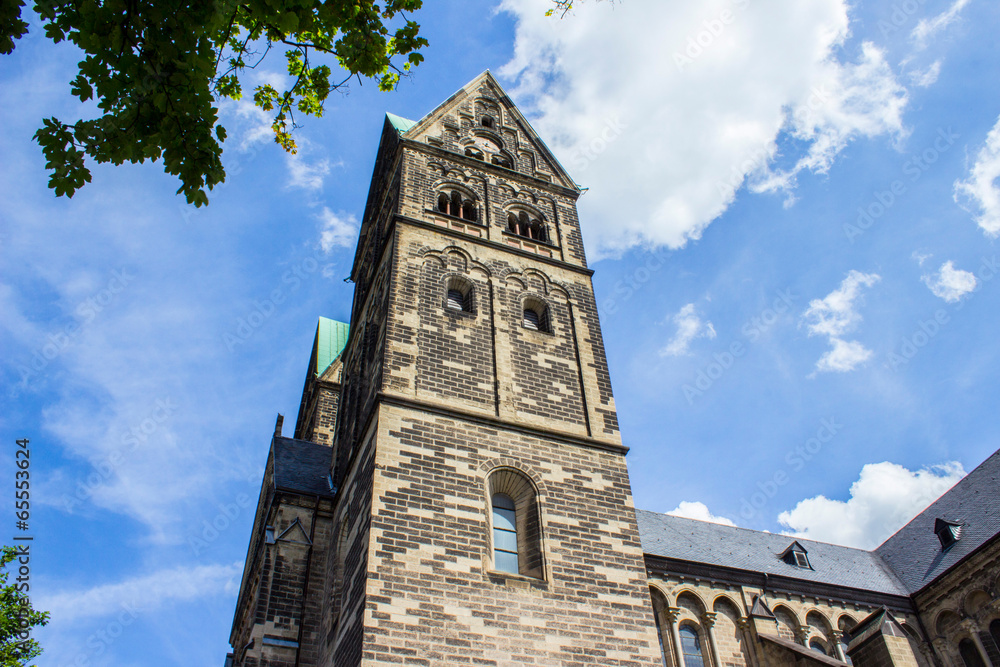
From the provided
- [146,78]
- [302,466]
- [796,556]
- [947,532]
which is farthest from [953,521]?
[146,78]

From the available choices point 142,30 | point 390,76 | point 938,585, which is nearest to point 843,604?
point 938,585

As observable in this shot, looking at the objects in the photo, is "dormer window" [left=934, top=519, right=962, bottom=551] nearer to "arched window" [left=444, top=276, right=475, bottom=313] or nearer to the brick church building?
the brick church building

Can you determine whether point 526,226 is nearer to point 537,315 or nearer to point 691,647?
point 537,315

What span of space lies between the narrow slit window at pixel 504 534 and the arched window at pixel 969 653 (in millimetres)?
13468

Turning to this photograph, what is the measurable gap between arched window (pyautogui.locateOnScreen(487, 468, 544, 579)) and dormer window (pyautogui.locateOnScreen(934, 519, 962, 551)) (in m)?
15.6

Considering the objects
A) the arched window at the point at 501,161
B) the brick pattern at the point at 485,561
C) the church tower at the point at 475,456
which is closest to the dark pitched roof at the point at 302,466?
the church tower at the point at 475,456

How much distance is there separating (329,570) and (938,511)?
66.3 feet

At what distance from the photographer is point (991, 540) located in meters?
18.5

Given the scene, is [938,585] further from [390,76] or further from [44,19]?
[44,19]

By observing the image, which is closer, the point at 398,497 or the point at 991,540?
the point at 398,497

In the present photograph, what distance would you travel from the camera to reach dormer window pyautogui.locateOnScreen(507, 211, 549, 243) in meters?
19.3

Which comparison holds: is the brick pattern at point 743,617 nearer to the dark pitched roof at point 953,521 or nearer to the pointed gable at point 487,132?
the dark pitched roof at point 953,521

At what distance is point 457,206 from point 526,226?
6.27 ft

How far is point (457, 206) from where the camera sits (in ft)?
63.1
